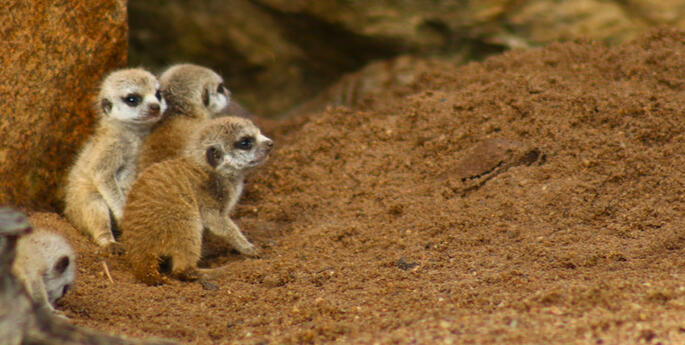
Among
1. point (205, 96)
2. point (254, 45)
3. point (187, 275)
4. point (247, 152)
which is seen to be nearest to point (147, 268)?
point (187, 275)

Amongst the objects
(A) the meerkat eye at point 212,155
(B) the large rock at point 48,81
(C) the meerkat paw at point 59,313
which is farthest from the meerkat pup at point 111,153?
(C) the meerkat paw at point 59,313

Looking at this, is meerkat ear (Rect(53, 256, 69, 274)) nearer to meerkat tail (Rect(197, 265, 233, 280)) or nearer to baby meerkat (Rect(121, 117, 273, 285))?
baby meerkat (Rect(121, 117, 273, 285))

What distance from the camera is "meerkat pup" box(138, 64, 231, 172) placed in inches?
198

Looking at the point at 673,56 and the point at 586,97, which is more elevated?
the point at 673,56

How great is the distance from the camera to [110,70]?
16.9 ft

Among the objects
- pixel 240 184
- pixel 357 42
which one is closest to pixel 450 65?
pixel 357 42

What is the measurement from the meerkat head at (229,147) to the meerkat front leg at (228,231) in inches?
11.4

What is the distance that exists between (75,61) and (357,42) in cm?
315

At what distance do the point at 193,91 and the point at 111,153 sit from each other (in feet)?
2.50

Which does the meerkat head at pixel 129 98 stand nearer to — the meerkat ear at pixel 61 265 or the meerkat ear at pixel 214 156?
the meerkat ear at pixel 214 156

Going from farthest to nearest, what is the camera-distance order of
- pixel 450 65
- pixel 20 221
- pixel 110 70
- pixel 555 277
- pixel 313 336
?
pixel 450 65 → pixel 110 70 → pixel 555 277 → pixel 313 336 → pixel 20 221

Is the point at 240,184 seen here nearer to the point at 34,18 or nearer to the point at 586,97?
the point at 34,18

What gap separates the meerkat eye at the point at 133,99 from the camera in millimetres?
4957

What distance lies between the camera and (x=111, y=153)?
496cm
